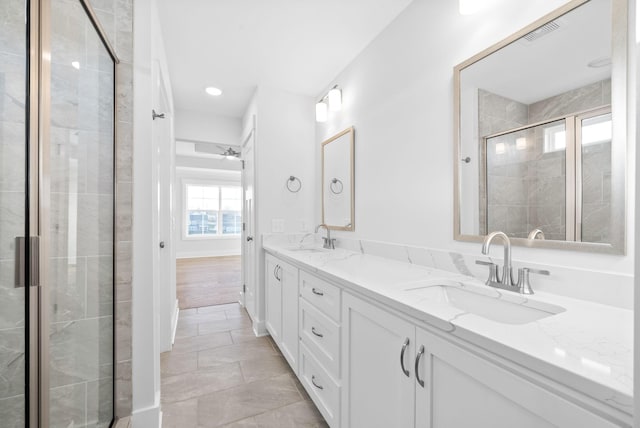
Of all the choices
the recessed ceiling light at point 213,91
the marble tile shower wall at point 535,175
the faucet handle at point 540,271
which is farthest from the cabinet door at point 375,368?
the recessed ceiling light at point 213,91

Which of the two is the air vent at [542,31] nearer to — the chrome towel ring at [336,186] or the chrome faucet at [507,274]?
the chrome faucet at [507,274]

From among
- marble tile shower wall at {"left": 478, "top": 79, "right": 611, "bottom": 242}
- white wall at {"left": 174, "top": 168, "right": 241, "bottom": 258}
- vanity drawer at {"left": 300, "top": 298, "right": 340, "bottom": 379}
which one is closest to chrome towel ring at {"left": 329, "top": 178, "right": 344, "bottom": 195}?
vanity drawer at {"left": 300, "top": 298, "right": 340, "bottom": 379}

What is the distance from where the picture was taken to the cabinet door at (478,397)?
54 centimetres

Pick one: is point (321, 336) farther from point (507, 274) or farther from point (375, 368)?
point (507, 274)

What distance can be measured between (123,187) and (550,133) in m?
2.03

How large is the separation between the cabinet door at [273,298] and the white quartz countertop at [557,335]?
1196 millimetres

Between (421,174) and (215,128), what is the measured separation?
2994mm

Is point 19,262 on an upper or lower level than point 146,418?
upper

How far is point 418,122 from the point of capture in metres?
1.66

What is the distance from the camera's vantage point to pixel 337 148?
2527 mm

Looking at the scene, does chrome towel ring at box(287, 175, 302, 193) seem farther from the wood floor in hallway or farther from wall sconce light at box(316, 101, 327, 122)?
the wood floor in hallway

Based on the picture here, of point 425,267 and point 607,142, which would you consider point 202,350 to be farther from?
point 607,142

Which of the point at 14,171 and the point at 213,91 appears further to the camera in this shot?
the point at 213,91

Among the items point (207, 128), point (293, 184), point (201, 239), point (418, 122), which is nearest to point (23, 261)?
point (418, 122)
